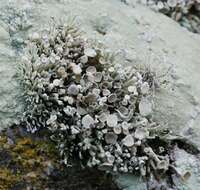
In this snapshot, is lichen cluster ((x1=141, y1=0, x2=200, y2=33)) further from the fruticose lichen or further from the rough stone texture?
the fruticose lichen

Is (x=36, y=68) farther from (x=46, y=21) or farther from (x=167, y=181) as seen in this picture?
(x=167, y=181)

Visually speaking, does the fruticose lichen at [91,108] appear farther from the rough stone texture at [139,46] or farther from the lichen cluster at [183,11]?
the lichen cluster at [183,11]

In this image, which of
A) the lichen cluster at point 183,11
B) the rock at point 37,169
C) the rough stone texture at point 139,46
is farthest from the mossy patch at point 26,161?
the lichen cluster at point 183,11

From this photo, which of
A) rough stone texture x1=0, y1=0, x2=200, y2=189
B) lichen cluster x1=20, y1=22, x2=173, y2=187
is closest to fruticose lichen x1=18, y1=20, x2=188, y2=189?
lichen cluster x1=20, y1=22, x2=173, y2=187

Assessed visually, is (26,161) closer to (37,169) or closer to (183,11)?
Result: (37,169)

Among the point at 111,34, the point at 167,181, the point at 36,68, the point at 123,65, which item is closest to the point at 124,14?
the point at 111,34

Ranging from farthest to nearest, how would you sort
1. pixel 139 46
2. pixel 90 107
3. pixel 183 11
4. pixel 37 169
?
pixel 183 11, pixel 139 46, pixel 90 107, pixel 37 169

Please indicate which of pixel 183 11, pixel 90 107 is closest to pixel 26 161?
pixel 90 107
